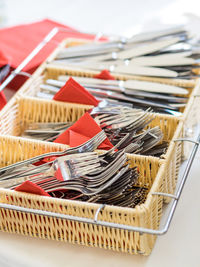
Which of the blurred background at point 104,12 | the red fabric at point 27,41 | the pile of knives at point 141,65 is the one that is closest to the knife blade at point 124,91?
the pile of knives at point 141,65

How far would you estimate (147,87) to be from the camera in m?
0.96

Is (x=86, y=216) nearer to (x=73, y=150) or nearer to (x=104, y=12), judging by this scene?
(x=73, y=150)

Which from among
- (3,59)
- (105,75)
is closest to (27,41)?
(3,59)

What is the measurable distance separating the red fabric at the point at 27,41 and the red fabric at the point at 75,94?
0.65ft

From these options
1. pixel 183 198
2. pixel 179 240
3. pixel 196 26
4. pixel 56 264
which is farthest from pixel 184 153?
pixel 196 26

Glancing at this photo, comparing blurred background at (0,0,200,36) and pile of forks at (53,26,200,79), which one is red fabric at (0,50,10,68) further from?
blurred background at (0,0,200,36)

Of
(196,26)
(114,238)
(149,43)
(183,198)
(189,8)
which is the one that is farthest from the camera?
(189,8)

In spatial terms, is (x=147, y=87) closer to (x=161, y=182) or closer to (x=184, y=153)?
(x=184, y=153)

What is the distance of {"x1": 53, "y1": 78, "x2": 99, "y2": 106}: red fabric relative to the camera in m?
0.91

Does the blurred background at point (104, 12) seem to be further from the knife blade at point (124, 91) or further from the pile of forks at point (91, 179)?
the pile of forks at point (91, 179)

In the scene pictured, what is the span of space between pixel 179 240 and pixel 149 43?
59 centimetres

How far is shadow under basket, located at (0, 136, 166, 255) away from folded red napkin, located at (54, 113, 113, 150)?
0.12 m

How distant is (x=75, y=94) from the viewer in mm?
912

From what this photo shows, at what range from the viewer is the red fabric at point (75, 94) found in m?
0.91
